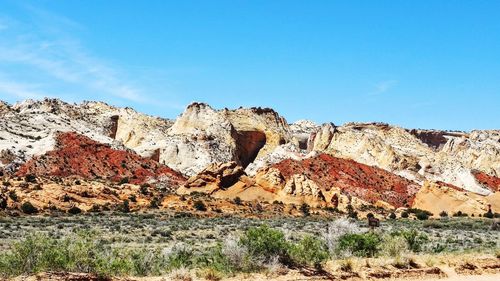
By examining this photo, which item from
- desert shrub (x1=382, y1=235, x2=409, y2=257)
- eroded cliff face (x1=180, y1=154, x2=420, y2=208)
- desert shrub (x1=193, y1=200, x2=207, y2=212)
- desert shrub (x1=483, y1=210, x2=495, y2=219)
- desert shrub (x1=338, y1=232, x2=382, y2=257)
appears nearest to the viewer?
desert shrub (x1=382, y1=235, x2=409, y2=257)

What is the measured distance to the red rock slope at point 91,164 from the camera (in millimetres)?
71938

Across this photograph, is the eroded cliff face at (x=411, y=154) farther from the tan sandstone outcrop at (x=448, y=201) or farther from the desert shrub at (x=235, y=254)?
the desert shrub at (x=235, y=254)

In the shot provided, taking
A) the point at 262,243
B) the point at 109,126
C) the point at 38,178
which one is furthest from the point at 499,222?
the point at 109,126

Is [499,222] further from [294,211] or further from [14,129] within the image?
[14,129]

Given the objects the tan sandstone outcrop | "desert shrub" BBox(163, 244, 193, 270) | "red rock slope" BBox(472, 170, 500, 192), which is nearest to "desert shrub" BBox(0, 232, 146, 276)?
"desert shrub" BBox(163, 244, 193, 270)

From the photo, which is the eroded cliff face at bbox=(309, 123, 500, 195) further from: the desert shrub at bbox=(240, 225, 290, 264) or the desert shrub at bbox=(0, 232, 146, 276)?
the desert shrub at bbox=(0, 232, 146, 276)

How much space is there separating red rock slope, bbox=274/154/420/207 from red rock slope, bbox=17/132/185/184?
1806 centimetres

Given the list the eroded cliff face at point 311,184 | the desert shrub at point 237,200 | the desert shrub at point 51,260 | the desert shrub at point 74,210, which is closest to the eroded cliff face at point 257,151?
the eroded cliff face at point 311,184

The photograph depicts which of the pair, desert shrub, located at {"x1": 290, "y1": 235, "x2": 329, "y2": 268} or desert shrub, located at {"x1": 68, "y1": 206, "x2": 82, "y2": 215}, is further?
desert shrub, located at {"x1": 68, "y1": 206, "x2": 82, "y2": 215}

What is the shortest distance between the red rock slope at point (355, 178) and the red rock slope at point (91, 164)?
59.3 ft

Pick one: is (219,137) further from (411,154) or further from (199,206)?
(199,206)

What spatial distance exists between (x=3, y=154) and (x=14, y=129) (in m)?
11.4

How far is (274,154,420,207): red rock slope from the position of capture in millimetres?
77375

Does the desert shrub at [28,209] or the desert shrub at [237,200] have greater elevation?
the desert shrub at [237,200]
